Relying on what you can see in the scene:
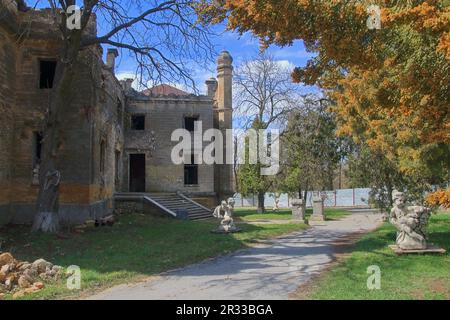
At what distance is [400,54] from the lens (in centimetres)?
827

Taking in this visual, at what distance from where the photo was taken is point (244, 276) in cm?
941

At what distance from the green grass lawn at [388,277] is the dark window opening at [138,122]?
20975 mm

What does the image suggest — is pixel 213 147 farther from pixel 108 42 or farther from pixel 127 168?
pixel 108 42

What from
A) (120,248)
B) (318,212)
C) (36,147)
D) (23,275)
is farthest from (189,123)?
(23,275)

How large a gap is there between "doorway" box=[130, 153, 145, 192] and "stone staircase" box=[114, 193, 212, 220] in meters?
3.42

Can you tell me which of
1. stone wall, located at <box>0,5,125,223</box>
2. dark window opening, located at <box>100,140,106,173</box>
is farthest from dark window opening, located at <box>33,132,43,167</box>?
dark window opening, located at <box>100,140,106,173</box>

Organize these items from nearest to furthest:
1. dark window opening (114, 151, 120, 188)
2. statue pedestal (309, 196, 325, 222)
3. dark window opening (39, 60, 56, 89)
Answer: dark window opening (39, 60, 56, 89), statue pedestal (309, 196, 325, 222), dark window opening (114, 151, 120, 188)

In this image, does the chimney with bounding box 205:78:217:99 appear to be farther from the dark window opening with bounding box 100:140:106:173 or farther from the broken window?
the broken window

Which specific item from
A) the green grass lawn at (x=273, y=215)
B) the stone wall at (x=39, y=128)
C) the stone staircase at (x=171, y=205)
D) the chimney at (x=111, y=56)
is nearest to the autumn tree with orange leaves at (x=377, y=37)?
the stone wall at (x=39, y=128)

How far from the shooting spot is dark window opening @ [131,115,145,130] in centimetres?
3081

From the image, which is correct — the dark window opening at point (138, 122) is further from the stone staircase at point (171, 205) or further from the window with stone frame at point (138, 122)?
the stone staircase at point (171, 205)

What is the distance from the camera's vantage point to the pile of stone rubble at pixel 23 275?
26.7ft

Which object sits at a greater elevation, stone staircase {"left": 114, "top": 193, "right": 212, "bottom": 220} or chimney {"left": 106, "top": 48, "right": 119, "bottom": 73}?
chimney {"left": 106, "top": 48, "right": 119, "bottom": 73}
